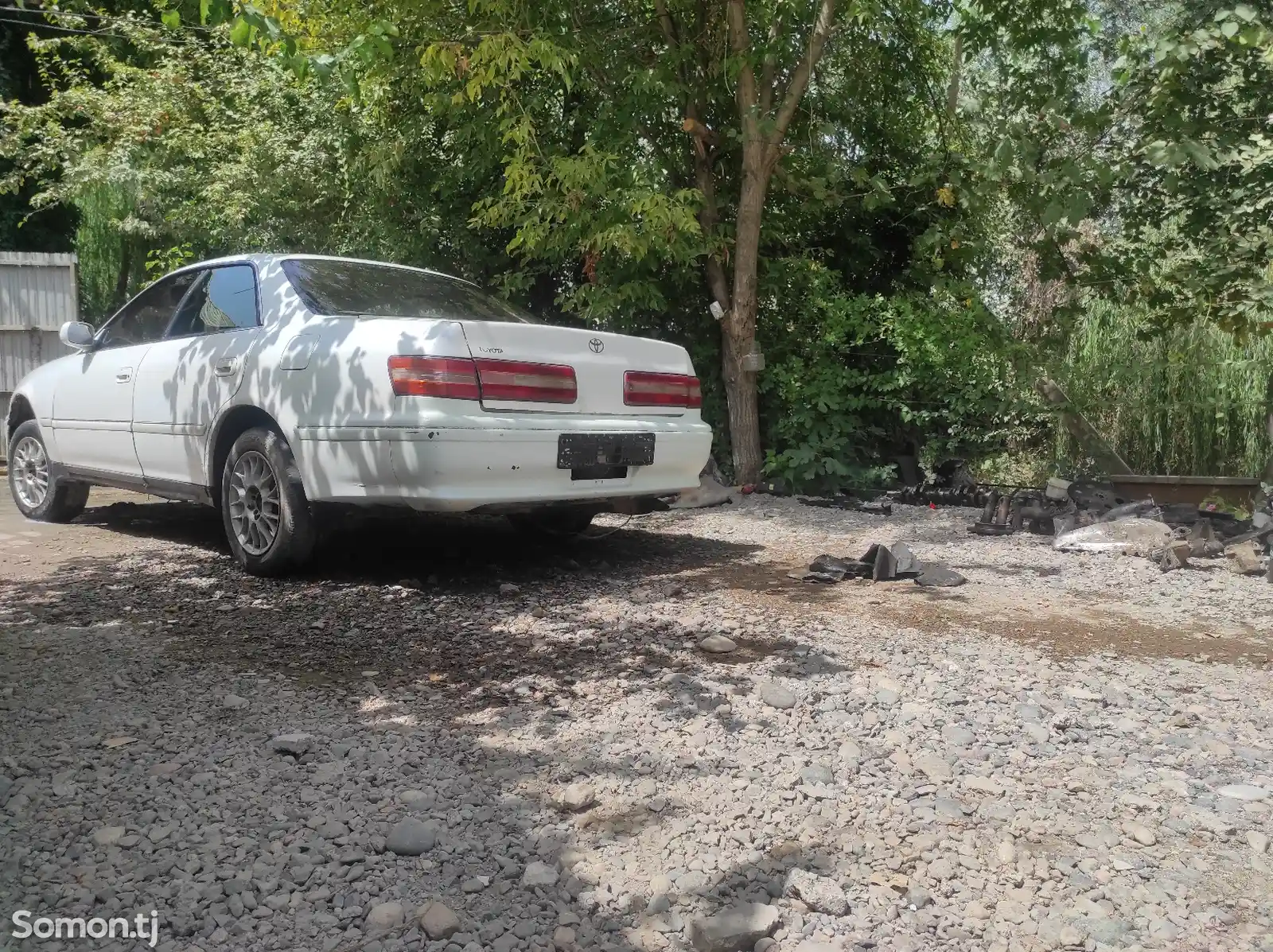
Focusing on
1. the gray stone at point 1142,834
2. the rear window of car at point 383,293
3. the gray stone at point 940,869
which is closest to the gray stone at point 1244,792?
the gray stone at point 1142,834

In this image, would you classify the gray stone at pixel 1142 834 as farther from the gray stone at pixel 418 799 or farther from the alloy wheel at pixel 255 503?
the alloy wheel at pixel 255 503

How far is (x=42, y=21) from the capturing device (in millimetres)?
16812

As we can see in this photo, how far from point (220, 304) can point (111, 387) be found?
3.68 feet

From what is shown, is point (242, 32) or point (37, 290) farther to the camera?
point (37, 290)

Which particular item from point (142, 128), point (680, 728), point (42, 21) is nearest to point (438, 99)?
point (142, 128)

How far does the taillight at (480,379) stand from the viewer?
4.79 m

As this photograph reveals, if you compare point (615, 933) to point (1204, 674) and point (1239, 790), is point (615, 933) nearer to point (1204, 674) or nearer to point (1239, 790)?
point (1239, 790)

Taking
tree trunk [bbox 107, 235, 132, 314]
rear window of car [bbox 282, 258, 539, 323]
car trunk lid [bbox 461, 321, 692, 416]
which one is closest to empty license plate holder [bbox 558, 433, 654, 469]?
car trunk lid [bbox 461, 321, 692, 416]

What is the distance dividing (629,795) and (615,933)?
640 mm

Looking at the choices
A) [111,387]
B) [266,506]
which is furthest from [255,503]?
[111,387]

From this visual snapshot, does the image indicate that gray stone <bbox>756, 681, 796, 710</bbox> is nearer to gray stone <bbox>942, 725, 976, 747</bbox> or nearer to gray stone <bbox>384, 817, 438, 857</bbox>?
gray stone <bbox>942, 725, 976, 747</bbox>

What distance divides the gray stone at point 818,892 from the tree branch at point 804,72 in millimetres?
7416

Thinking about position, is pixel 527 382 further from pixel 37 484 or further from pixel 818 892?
pixel 37 484

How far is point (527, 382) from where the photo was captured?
200 inches
